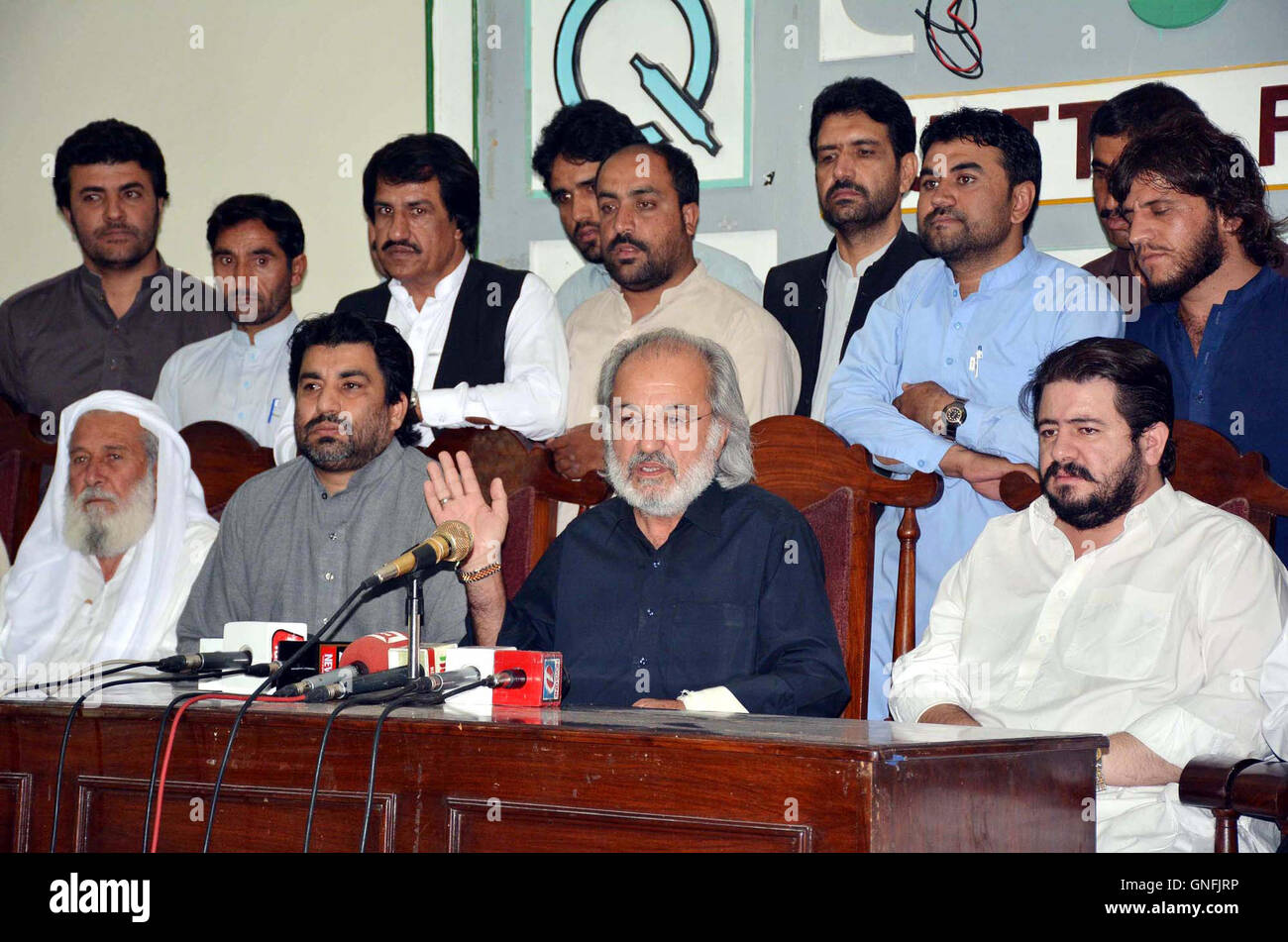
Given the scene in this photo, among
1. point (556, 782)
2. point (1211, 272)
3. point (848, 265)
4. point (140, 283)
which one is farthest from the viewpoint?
point (140, 283)

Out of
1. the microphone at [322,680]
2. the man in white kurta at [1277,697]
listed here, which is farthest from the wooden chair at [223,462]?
the man in white kurta at [1277,697]

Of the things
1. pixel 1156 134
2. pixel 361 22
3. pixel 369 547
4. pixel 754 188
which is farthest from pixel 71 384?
pixel 1156 134

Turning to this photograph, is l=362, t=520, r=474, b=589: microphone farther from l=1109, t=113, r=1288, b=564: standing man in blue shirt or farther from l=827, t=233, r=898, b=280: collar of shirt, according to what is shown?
l=827, t=233, r=898, b=280: collar of shirt

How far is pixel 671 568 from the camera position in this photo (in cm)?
296

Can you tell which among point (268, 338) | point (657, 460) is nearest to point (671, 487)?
point (657, 460)

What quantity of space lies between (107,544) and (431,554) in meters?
2.11

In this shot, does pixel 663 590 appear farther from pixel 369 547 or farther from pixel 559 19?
pixel 559 19

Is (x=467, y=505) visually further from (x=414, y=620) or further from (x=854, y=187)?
(x=854, y=187)

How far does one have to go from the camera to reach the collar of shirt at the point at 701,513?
117 inches

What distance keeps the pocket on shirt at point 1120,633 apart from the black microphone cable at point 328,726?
1.45 meters

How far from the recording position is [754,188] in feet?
14.2

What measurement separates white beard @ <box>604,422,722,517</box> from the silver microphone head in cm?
73

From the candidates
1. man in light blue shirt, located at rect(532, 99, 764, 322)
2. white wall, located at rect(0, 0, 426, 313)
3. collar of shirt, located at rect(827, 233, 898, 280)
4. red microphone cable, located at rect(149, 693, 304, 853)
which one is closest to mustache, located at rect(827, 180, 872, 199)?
collar of shirt, located at rect(827, 233, 898, 280)
